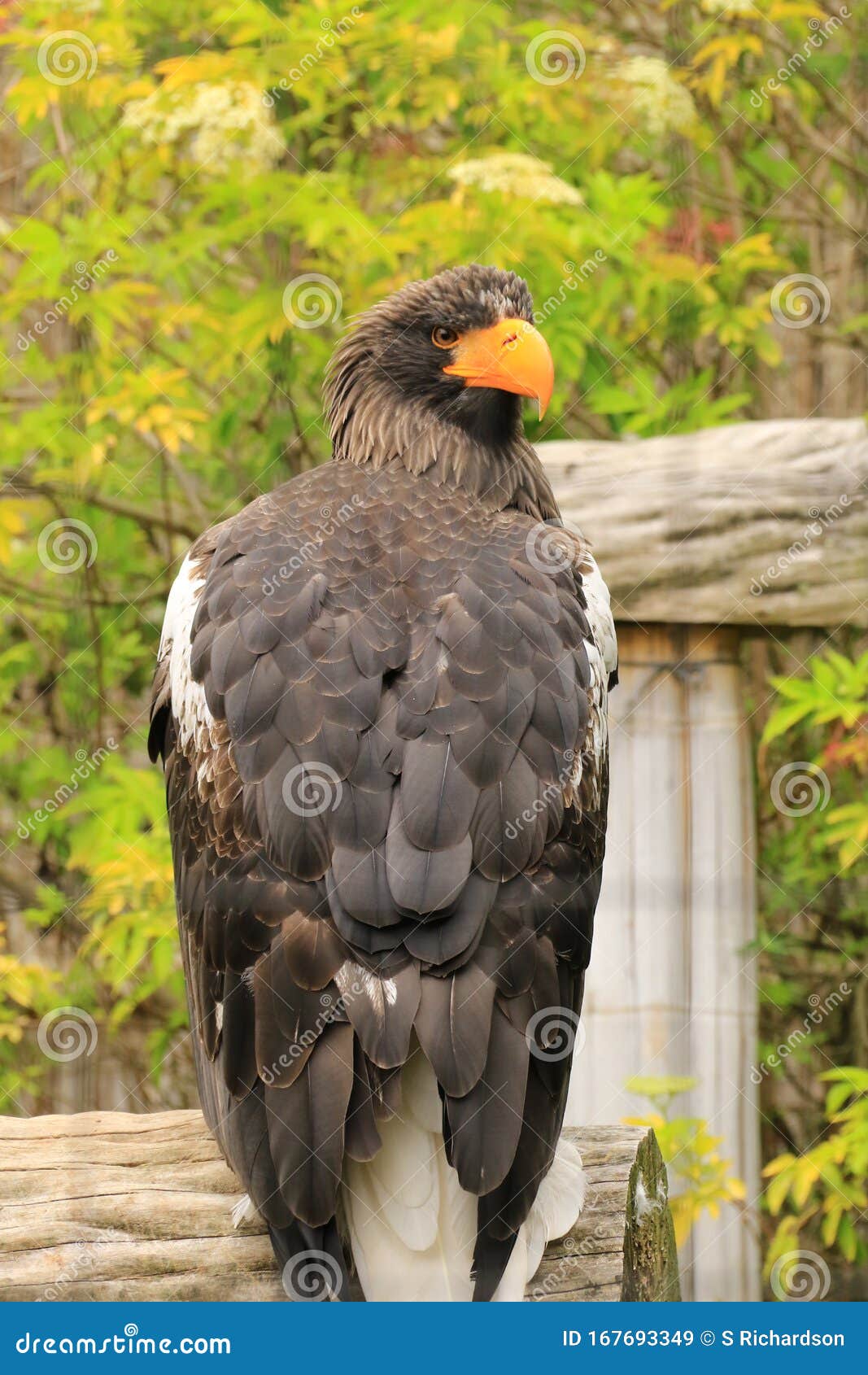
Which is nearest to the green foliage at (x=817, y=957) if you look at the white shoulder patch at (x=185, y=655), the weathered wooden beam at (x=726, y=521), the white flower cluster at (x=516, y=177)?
the weathered wooden beam at (x=726, y=521)

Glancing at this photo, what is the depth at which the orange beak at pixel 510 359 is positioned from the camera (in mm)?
2729

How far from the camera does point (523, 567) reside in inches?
100

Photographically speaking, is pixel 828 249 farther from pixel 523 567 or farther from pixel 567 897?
pixel 567 897

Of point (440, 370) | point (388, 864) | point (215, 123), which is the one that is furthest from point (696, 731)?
point (215, 123)

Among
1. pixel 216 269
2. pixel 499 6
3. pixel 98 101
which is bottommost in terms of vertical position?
pixel 216 269

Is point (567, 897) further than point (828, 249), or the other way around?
point (828, 249)

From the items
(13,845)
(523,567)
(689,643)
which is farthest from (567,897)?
(13,845)

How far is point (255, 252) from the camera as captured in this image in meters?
3.90

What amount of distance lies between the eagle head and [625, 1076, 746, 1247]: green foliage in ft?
4.88

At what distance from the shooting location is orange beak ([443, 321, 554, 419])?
273 centimetres

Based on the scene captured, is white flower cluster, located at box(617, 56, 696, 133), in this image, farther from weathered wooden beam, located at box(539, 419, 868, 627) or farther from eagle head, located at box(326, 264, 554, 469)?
eagle head, located at box(326, 264, 554, 469)

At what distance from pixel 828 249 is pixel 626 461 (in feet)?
3.30

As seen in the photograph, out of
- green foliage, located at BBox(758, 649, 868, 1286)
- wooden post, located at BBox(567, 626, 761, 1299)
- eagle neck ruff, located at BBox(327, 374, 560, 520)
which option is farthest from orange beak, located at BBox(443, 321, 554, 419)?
green foliage, located at BBox(758, 649, 868, 1286)

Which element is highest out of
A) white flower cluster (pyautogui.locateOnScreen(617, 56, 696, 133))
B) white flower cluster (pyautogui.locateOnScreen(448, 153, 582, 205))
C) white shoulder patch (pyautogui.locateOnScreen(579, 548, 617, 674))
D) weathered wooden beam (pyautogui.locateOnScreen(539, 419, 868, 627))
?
white flower cluster (pyautogui.locateOnScreen(617, 56, 696, 133))
